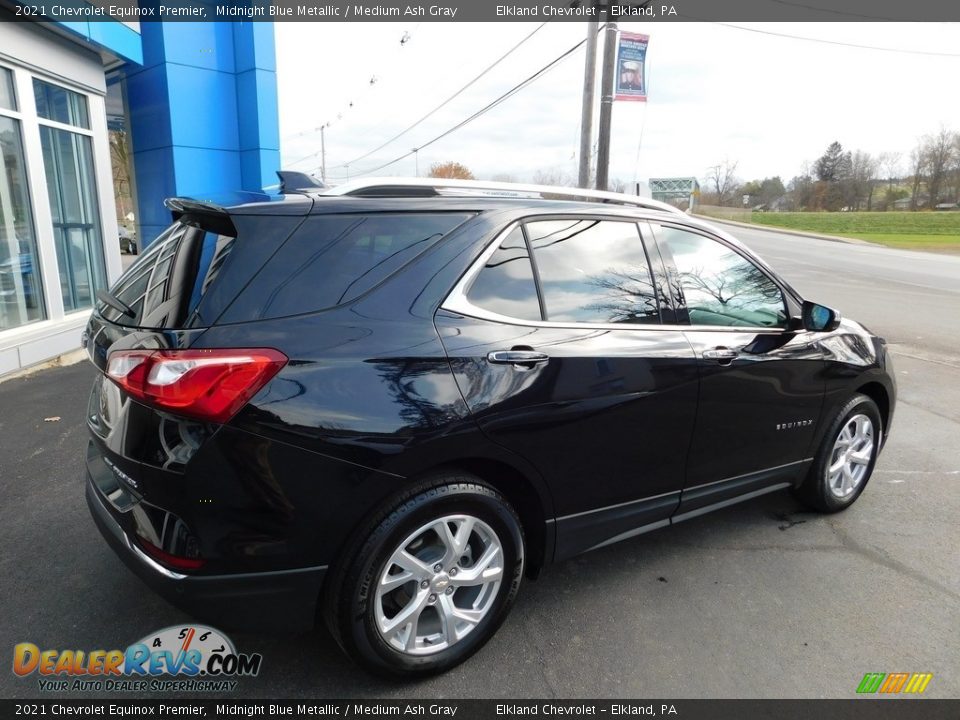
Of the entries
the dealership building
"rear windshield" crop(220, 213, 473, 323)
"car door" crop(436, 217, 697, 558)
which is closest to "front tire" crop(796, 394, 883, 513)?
"car door" crop(436, 217, 697, 558)

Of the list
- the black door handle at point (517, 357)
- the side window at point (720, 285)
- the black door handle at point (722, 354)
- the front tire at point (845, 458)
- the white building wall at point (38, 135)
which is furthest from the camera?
the white building wall at point (38, 135)

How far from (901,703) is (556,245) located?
2194mm

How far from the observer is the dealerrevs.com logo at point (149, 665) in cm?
229

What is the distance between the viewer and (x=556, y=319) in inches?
98.1

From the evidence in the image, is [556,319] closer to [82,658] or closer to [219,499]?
[219,499]

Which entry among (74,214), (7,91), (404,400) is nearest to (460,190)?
(404,400)

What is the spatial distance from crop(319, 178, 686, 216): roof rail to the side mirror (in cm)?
100

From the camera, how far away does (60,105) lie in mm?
7590

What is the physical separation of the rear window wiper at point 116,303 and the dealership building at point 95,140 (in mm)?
4067

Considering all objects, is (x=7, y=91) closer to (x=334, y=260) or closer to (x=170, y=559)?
(x=334, y=260)

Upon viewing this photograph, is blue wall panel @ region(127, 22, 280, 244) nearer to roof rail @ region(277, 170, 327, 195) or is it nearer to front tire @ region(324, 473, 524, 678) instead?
roof rail @ region(277, 170, 327, 195)

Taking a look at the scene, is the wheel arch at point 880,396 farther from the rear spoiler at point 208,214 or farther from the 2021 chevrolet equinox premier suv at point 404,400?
the rear spoiler at point 208,214

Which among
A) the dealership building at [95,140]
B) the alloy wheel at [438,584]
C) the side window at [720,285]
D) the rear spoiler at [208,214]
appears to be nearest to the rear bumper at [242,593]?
the alloy wheel at [438,584]

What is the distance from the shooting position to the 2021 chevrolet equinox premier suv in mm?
1921
